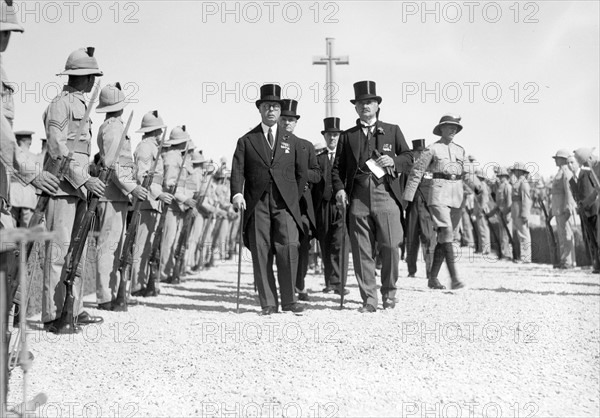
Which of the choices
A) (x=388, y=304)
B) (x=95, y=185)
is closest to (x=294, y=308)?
(x=388, y=304)

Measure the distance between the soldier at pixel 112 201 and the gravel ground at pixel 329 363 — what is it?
46 centimetres

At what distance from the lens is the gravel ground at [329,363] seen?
439 centimetres

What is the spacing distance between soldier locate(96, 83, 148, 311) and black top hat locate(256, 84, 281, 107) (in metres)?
1.51

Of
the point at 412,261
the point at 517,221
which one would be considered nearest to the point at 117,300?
the point at 412,261

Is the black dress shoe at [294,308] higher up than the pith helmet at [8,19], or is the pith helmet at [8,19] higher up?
the pith helmet at [8,19]

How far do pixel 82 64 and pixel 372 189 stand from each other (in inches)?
133

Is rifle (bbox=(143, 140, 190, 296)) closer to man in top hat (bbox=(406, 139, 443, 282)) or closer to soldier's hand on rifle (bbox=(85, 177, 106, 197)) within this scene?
soldier's hand on rifle (bbox=(85, 177, 106, 197))

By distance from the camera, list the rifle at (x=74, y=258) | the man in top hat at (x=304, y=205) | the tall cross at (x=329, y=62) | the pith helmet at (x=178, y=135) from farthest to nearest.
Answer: the tall cross at (x=329, y=62) → the pith helmet at (x=178, y=135) → the man in top hat at (x=304, y=205) → the rifle at (x=74, y=258)

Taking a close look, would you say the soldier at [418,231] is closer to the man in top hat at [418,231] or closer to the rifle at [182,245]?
the man in top hat at [418,231]

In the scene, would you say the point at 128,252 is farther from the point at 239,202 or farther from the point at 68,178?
the point at 68,178

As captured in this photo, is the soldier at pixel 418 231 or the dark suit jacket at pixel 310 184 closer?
the dark suit jacket at pixel 310 184

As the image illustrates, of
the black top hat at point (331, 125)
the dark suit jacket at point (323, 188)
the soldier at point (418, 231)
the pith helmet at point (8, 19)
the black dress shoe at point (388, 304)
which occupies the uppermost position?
the black top hat at point (331, 125)

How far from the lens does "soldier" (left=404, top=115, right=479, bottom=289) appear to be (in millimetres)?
10609

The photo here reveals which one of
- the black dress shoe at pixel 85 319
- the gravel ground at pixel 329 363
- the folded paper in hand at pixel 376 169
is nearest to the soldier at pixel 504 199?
the gravel ground at pixel 329 363
